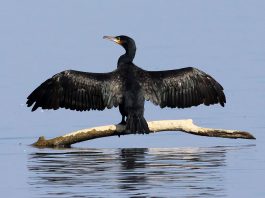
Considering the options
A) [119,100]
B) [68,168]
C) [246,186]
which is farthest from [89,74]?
[246,186]

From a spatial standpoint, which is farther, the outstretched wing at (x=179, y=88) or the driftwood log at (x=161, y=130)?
the outstretched wing at (x=179, y=88)

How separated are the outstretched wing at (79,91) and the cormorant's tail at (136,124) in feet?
2.45

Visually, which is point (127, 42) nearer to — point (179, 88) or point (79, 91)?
point (179, 88)

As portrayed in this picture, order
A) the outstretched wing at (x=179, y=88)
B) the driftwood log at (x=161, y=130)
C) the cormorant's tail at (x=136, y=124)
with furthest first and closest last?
the outstretched wing at (x=179, y=88) < the cormorant's tail at (x=136, y=124) < the driftwood log at (x=161, y=130)

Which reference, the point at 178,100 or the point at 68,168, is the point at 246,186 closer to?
the point at 68,168

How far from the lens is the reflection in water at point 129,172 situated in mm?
20500

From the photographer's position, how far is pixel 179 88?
2756 cm

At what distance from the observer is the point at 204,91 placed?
27.9 m

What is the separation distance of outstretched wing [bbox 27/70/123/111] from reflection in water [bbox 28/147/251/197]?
1.09m

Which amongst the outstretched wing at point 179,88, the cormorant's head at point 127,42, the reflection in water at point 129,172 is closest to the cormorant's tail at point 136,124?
the reflection in water at point 129,172

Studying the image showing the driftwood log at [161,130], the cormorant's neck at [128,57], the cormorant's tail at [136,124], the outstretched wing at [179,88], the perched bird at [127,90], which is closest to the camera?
the driftwood log at [161,130]

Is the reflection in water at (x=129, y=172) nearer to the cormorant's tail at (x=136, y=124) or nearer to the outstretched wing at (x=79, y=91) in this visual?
the cormorant's tail at (x=136, y=124)

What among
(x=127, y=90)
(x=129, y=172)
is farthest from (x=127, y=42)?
(x=129, y=172)

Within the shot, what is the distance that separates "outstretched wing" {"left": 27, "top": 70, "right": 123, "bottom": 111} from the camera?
26.6 metres
